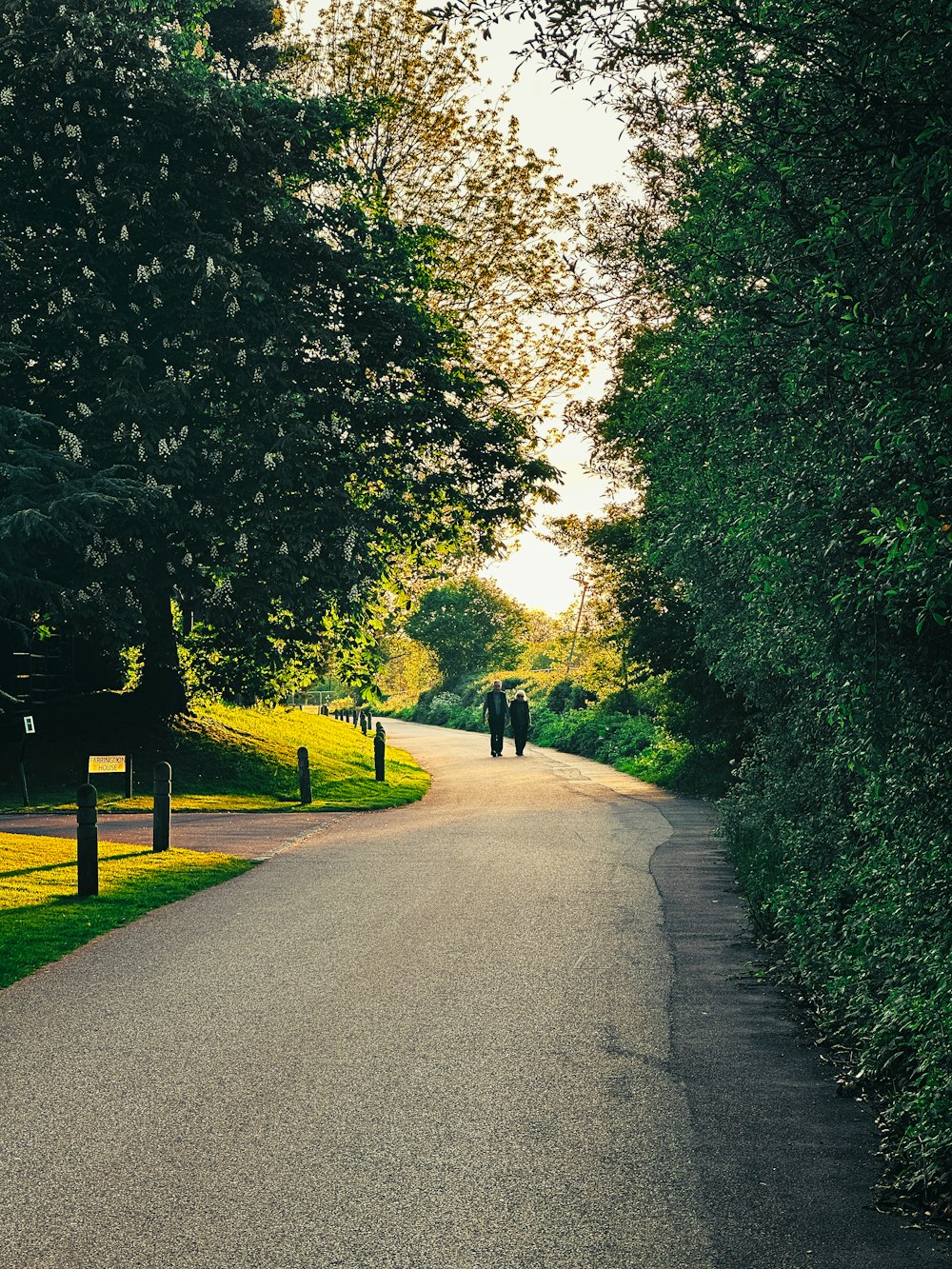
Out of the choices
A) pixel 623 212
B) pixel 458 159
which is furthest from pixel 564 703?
pixel 623 212

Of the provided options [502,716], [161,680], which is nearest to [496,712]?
[502,716]

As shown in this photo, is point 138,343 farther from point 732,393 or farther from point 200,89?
point 732,393

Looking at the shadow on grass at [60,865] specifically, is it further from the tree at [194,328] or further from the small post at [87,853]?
the tree at [194,328]

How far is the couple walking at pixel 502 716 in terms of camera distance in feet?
110

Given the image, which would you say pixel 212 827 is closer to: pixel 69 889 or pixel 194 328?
pixel 69 889

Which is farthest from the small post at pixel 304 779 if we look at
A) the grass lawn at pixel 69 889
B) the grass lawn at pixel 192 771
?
the grass lawn at pixel 69 889

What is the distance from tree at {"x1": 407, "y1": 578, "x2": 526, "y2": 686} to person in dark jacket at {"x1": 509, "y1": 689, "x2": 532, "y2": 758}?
168ft

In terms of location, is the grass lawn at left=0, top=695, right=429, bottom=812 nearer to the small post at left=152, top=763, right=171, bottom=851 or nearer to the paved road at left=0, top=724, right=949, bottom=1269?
the small post at left=152, top=763, right=171, bottom=851

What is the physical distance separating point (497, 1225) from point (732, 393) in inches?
203

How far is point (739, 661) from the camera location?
36.5 feet

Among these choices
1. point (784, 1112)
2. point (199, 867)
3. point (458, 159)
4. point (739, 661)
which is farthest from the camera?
point (458, 159)

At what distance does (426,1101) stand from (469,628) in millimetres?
83750

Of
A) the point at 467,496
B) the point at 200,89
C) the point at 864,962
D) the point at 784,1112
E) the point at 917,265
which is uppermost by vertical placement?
the point at 200,89

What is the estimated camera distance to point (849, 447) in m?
5.99
